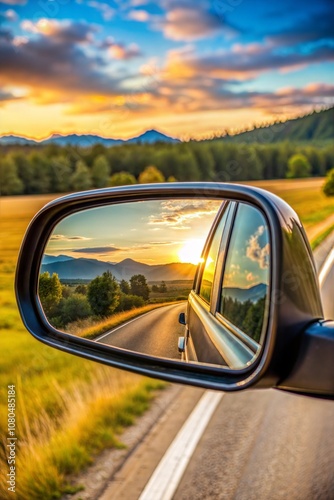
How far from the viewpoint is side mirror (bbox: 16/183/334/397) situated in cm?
94

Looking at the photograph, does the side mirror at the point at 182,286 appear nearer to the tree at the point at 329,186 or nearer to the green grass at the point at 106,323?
the green grass at the point at 106,323

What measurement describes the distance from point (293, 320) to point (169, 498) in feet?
8.62

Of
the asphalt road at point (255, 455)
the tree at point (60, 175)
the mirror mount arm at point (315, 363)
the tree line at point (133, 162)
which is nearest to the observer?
the mirror mount arm at point (315, 363)

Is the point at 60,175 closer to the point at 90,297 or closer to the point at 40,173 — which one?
the point at 40,173

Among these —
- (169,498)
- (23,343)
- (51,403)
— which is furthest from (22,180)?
(169,498)

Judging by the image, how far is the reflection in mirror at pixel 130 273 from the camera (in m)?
1.20

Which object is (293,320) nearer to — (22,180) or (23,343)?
(23,343)

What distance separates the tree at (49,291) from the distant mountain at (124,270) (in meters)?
0.03

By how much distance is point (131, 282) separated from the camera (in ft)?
4.05

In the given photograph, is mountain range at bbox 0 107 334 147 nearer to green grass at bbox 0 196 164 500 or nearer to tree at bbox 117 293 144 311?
green grass at bbox 0 196 164 500

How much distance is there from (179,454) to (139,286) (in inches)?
123

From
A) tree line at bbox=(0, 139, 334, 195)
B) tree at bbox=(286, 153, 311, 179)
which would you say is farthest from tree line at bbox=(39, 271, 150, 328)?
tree line at bbox=(0, 139, 334, 195)

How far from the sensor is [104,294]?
4.22 ft

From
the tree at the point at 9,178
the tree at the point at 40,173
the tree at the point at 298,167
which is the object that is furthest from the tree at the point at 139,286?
the tree at the point at 9,178
